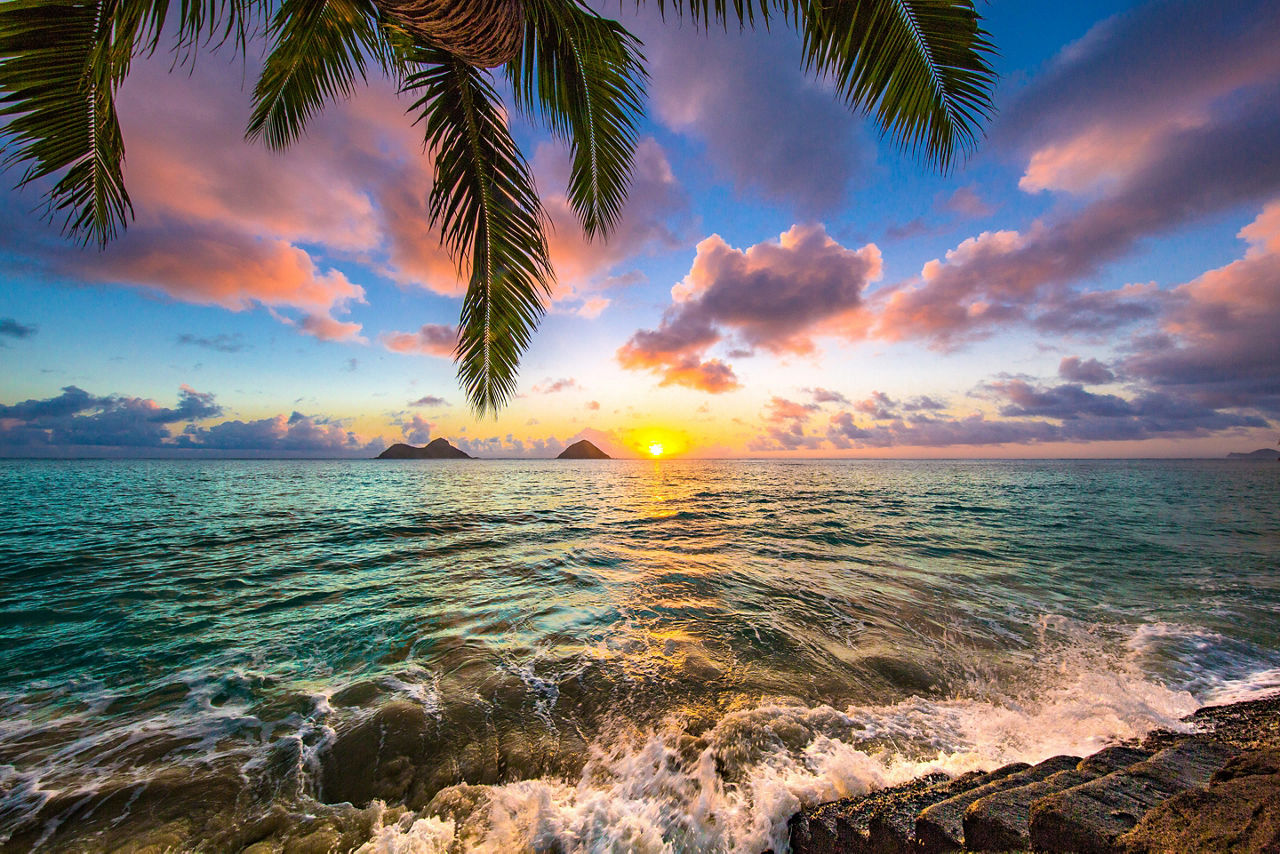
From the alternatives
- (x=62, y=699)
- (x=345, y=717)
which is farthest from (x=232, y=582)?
(x=345, y=717)

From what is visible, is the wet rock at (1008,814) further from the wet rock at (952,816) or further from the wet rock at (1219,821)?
the wet rock at (1219,821)

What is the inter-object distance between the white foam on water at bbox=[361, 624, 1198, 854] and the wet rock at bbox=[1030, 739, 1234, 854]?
135 centimetres

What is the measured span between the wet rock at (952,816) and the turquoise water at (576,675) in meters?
0.88

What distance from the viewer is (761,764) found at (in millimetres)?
3236

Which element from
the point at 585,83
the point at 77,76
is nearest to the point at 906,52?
the point at 585,83

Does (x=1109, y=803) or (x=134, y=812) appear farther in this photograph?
(x=134, y=812)

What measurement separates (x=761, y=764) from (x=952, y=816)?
1466mm

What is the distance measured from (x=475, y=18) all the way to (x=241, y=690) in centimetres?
620

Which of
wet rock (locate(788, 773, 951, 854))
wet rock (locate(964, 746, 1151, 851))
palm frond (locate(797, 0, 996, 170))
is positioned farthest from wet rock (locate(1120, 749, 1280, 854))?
palm frond (locate(797, 0, 996, 170))

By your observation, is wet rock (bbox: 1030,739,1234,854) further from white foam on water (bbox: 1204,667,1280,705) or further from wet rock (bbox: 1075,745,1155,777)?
white foam on water (bbox: 1204,667,1280,705)

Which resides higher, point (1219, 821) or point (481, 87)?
point (481, 87)

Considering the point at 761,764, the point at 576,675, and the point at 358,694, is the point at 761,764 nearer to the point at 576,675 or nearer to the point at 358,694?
the point at 576,675

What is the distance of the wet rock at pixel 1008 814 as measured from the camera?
1.83 metres

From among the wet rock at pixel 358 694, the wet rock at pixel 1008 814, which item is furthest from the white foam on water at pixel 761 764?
the wet rock at pixel 358 694
